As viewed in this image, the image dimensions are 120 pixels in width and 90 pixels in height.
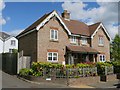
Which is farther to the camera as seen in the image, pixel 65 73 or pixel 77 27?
pixel 77 27

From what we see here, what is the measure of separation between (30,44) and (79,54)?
7.68 metres

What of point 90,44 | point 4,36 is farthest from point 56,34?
point 4,36

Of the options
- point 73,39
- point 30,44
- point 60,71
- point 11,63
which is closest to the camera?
point 60,71

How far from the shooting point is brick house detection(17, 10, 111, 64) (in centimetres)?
2725

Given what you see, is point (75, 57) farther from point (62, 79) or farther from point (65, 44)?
point (62, 79)

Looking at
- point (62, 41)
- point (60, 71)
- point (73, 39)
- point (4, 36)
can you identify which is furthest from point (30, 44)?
point (4, 36)

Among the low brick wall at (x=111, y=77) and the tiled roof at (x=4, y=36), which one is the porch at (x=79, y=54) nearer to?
the low brick wall at (x=111, y=77)

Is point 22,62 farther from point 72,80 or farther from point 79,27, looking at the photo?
point 79,27

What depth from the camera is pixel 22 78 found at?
2167cm

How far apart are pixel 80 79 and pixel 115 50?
1386 inches

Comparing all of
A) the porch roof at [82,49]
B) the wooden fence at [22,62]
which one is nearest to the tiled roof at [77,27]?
the porch roof at [82,49]

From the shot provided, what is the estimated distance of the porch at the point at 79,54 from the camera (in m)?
29.4

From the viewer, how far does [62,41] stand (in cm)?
→ 2934

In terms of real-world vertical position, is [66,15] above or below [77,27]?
above
